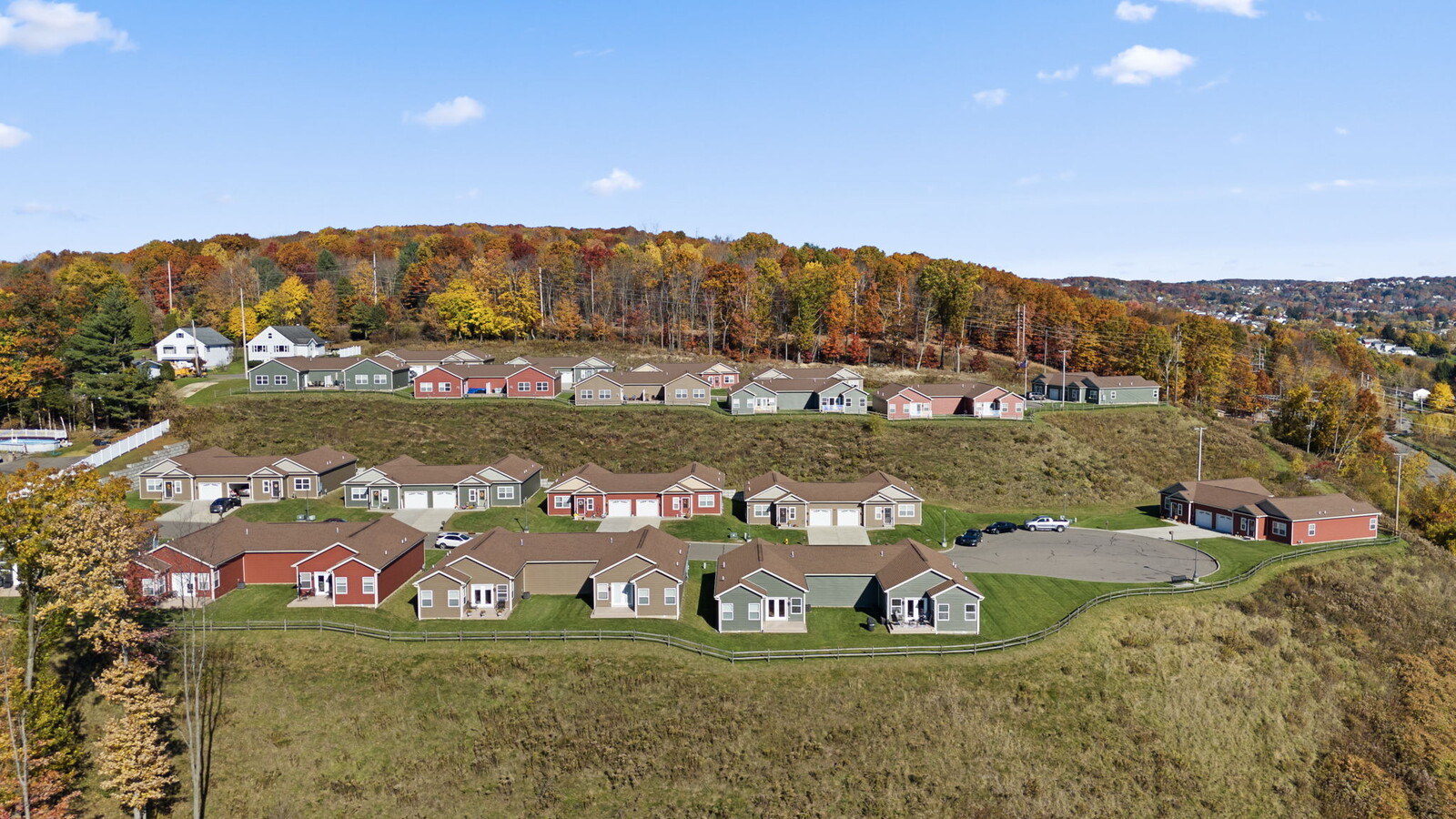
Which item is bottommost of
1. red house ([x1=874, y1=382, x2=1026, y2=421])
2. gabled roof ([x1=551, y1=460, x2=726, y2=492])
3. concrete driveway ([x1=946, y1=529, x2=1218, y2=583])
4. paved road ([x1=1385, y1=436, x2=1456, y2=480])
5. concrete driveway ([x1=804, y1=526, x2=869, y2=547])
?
paved road ([x1=1385, y1=436, x2=1456, y2=480])

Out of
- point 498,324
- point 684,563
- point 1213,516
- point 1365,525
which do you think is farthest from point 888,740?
point 498,324

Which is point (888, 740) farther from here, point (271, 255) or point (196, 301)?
point (271, 255)

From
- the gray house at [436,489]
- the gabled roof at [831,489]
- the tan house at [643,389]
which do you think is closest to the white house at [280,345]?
the tan house at [643,389]

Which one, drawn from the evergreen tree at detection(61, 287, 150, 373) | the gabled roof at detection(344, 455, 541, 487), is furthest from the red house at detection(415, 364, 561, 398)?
the evergreen tree at detection(61, 287, 150, 373)

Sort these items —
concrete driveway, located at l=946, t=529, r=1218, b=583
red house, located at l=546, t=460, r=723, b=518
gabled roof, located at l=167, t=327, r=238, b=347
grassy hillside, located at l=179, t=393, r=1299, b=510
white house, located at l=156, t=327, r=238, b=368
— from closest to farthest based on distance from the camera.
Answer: concrete driveway, located at l=946, t=529, r=1218, b=583 < red house, located at l=546, t=460, r=723, b=518 < grassy hillside, located at l=179, t=393, r=1299, b=510 < white house, located at l=156, t=327, r=238, b=368 < gabled roof, located at l=167, t=327, r=238, b=347

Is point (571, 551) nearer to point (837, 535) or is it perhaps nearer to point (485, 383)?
point (837, 535)

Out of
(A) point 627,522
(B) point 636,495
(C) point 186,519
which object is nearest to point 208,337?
(C) point 186,519

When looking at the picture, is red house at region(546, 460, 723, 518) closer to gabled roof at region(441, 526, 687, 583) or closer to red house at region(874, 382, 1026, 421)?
gabled roof at region(441, 526, 687, 583)
